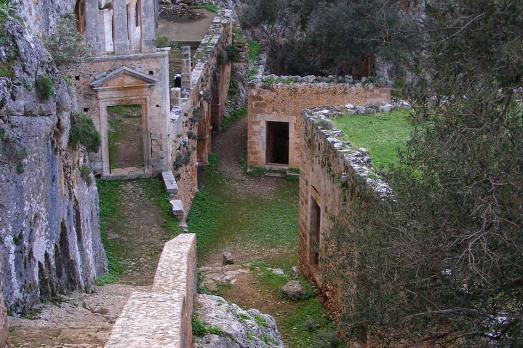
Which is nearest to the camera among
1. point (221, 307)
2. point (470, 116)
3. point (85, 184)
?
point (470, 116)

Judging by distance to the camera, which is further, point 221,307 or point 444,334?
point 221,307

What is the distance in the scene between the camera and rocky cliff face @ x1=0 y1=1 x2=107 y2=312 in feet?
29.6

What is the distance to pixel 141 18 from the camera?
17703 mm

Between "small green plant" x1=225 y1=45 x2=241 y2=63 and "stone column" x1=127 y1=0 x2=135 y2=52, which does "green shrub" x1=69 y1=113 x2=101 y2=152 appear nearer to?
"stone column" x1=127 y1=0 x2=135 y2=52

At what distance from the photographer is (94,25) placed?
16062mm

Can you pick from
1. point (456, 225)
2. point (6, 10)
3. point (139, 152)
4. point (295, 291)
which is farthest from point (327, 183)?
point (139, 152)

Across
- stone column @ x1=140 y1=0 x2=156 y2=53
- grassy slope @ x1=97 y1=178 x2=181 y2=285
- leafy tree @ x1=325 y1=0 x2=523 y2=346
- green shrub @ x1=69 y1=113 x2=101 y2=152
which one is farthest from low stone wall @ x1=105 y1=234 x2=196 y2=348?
stone column @ x1=140 y1=0 x2=156 y2=53

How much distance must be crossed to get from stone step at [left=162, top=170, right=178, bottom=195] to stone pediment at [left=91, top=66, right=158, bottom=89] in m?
1.99

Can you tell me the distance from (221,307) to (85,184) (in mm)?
3891

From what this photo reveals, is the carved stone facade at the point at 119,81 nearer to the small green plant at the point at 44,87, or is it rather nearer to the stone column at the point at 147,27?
the stone column at the point at 147,27

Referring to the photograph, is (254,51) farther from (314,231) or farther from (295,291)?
(295,291)

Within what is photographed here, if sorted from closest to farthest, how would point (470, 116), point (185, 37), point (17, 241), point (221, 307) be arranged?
1. point (470, 116)
2. point (17, 241)
3. point (221, 307)
4. point (185, 37)

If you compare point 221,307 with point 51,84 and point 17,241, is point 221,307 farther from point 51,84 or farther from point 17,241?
point 51,84

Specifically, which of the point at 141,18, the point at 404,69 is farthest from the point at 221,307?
the point at 404,69
